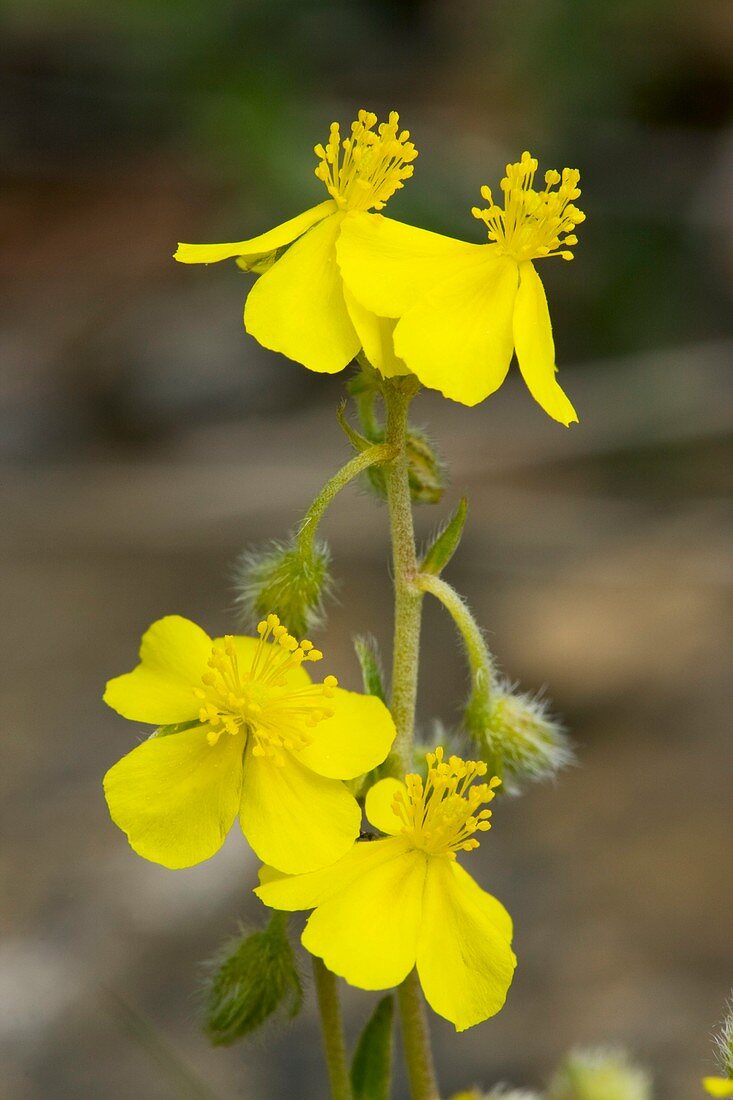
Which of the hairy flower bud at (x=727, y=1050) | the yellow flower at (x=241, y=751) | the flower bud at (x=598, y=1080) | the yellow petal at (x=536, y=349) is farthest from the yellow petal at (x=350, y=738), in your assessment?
the flower bud at (x=598, y=1080)

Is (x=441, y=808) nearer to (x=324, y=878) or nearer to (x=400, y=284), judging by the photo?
(x=324, y=878)

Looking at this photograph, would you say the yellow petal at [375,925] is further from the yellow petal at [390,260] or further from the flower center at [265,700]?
the yellow petal at [390,260]

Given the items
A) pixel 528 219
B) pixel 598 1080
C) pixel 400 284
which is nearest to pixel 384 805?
pixel 400 284

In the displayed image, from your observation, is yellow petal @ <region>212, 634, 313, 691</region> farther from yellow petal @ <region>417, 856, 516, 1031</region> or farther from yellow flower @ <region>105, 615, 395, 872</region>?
yellow petal @ <region>417, 856, 516, 1031</region>

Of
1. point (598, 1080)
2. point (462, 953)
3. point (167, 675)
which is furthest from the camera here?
point (598, 1080)

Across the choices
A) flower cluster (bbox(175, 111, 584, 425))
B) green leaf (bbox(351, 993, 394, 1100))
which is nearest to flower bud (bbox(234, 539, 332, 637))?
flower cluster (bbox(175, 111, 584, 425))

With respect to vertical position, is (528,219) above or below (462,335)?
above
